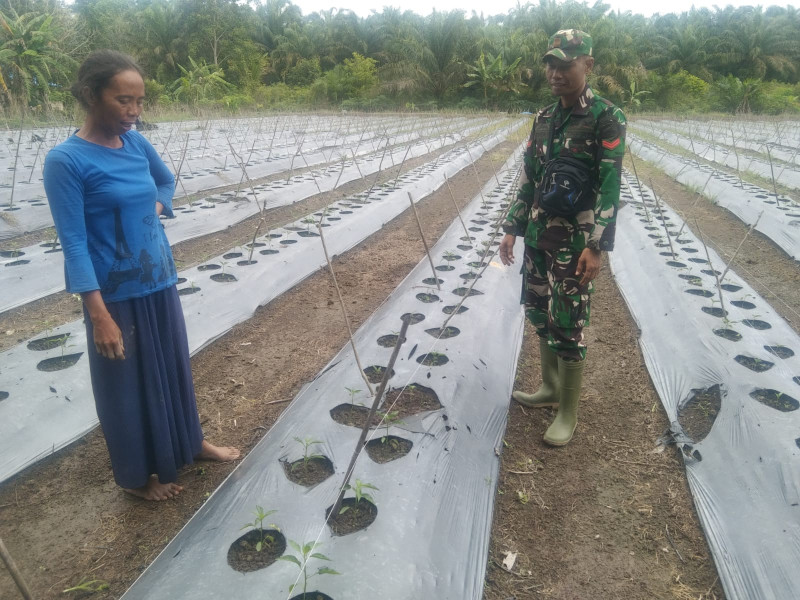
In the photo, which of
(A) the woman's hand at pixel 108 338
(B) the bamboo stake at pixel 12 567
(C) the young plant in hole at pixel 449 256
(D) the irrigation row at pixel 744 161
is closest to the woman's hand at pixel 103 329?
(A) the woman's hand at pixel 108 338

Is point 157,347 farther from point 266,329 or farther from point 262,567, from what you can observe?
point 266,329

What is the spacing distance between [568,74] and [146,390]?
1526 millimetres

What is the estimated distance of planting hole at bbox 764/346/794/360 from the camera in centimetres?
241

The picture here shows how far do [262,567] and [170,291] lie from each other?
0.79 metres

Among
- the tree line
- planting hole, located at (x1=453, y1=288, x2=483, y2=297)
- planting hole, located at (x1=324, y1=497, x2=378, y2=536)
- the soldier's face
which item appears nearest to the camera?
planting hole, located at (x1=324, y1=497, x2=378, y2=536)

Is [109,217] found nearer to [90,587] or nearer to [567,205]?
[90,587]

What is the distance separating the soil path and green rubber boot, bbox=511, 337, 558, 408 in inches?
2.2

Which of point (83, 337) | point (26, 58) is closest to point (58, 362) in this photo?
point (83, 337)

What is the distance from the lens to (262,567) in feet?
4.40

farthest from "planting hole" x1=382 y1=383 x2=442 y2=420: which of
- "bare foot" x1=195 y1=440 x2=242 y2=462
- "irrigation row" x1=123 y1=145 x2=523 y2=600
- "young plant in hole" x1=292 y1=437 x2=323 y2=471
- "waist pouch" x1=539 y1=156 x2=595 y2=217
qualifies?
"waist pouch" x1=539 y1=156 x2=595 y2=217

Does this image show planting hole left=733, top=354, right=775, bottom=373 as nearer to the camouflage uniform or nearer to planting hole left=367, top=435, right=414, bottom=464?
the camouflage uniform

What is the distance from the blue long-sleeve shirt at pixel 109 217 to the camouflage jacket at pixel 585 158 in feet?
3.89

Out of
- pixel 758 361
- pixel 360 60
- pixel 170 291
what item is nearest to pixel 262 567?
pixel 170 291

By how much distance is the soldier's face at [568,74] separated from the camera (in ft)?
5.18
